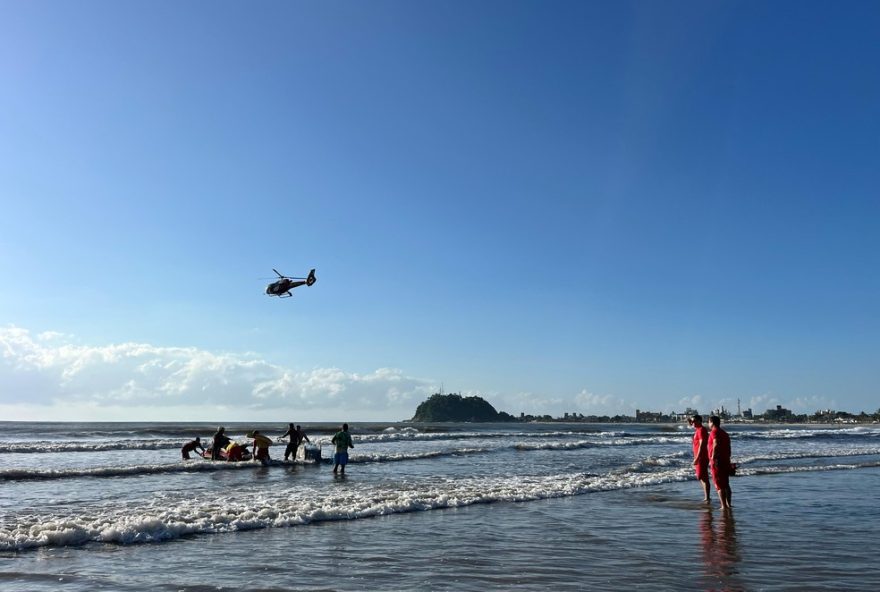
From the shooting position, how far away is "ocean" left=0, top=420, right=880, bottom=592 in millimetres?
7855

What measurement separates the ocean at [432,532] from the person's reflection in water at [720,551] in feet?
0.12

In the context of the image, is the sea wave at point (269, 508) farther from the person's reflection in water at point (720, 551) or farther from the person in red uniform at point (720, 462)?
the person's reflection in water at point (720, 551)

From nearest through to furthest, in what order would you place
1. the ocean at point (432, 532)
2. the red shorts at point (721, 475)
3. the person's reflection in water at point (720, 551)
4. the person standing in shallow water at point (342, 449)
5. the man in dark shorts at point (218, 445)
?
the person's reflection in water at point (720, 551) → the ocean at point (432, 532) → the red shorts at point (721, 475) → the person standing in shallow water at point (342, 449) → the man in dark shorts at point (218, 445)

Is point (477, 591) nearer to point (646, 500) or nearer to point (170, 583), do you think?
point (170, 583)

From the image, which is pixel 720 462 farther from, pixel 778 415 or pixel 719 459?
pixel 778 415

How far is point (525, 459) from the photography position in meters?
29.5

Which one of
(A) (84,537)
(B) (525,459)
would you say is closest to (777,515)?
(A) (84,537)

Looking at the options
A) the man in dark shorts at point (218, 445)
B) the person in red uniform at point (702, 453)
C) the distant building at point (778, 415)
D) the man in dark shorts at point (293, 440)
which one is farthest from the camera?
the distant building at point (778, 415)

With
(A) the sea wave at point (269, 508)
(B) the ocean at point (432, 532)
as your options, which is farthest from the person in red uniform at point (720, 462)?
(A) the sea wave at point (269, 508)

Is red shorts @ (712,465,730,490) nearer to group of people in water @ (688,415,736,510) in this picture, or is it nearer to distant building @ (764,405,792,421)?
group of people in water @ (688,415,736,510)

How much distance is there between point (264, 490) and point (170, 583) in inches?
382

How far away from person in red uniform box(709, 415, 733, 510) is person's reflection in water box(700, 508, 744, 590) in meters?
0.66

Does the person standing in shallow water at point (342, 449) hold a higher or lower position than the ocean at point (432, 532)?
higher

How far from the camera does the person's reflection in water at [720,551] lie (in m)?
7.57
